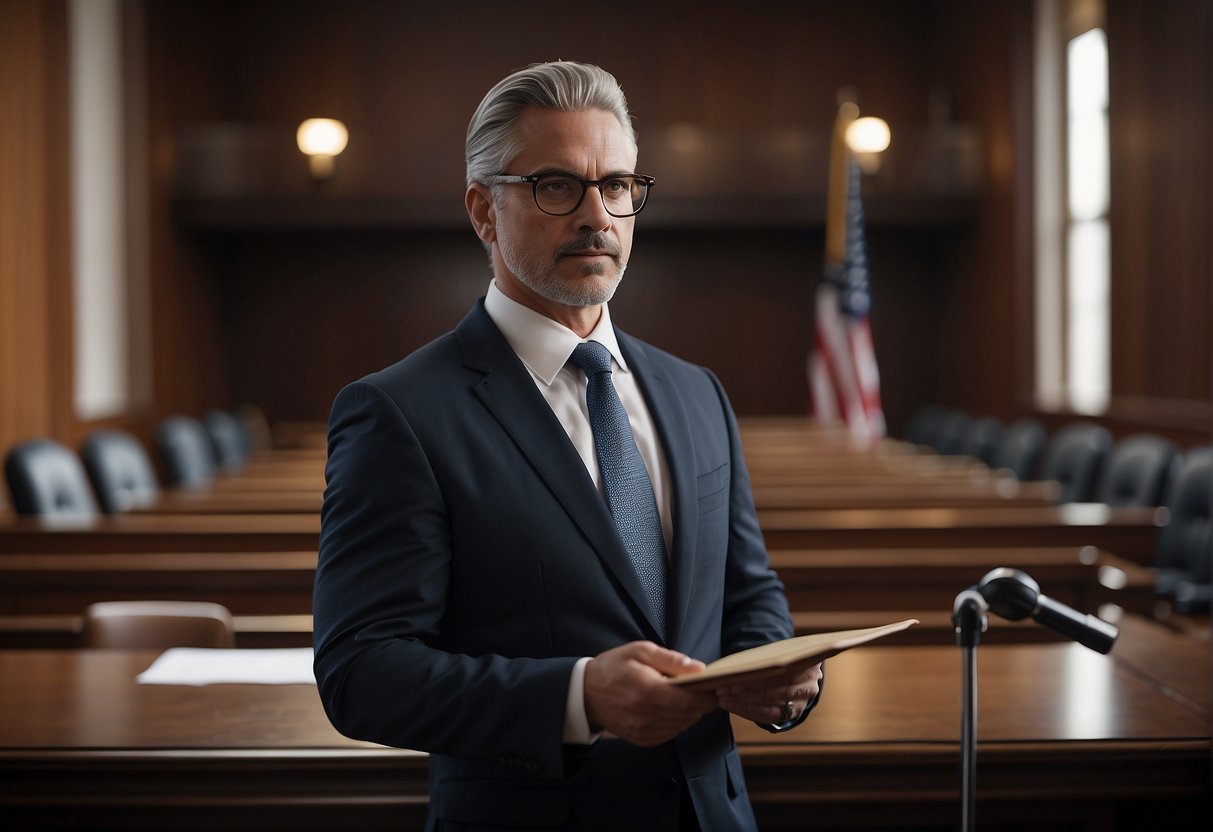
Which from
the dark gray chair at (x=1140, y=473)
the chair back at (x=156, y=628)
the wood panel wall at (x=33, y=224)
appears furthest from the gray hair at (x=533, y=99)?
the wood panel wall at (x=33, y=224)

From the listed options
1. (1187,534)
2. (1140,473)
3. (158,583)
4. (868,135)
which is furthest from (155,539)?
(868,135)

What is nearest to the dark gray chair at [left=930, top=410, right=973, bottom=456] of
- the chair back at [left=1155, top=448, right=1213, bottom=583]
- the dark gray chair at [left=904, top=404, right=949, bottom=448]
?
the dark gray chair at [left=904, top=404, right=949, bottom=448]

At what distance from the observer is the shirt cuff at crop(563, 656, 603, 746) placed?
1253 millimetres

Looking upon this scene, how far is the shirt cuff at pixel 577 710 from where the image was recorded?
1253 mm

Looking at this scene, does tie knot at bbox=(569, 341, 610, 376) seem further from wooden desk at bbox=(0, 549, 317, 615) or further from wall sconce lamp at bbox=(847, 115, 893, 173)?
wall sconce lamp at bbox=(847, 115, 893, 173)

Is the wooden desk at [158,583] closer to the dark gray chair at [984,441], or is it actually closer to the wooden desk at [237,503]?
the wooden desk at [237,503]

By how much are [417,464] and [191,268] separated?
10463mm

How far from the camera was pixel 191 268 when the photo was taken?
36.5 feet

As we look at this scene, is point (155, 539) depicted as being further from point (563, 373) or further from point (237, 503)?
point (563, 373)

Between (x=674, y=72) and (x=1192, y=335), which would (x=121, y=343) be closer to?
(x=674, y=72)

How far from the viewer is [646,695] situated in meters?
1.18

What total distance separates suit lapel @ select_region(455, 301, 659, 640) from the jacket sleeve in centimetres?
12

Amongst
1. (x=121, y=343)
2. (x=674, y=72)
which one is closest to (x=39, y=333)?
(x=121, y=343)

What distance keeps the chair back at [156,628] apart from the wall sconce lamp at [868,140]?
26.2ft
